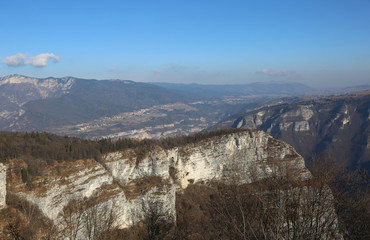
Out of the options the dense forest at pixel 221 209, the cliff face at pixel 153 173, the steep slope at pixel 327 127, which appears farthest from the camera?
the steep slope at pixel 327 127


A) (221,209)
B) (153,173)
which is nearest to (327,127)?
(153,173)

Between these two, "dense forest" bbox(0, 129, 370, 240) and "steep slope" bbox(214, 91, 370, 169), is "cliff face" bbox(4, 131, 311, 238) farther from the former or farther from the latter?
"steep slope" bbox(214, 91, 370, 169)

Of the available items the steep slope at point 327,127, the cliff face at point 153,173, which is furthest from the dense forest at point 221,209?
the steep slope at point 327,127

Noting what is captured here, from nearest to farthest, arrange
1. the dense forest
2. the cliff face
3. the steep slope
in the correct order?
the dense forest
the cliff face
the steep slope

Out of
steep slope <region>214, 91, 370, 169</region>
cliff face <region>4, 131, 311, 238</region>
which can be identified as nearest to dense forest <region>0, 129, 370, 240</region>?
cliff face <region>4, 131, 311, 238</region>

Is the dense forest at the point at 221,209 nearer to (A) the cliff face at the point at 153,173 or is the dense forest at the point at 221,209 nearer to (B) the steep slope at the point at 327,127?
(A) the cliff face at the point at 153,173

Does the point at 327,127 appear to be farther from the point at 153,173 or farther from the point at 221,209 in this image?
the point at 221,209
